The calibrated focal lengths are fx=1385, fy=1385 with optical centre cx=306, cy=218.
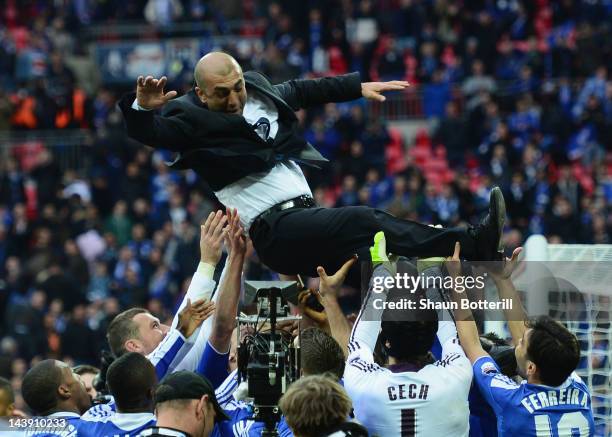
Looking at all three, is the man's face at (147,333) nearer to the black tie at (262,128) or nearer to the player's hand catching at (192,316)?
the player's hand catching at (192,316)

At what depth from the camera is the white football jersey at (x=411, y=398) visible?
5.90 metres

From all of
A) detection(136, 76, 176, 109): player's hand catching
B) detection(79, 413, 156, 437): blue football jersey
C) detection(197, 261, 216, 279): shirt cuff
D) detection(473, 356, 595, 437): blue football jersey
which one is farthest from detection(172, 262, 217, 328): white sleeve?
detection(473, 356, 595, 437): blue football jersey

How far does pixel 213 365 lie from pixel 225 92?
130 cm

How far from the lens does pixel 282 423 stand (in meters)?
6.10

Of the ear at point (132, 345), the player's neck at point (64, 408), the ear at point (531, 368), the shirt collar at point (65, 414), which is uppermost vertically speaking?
the ear at point (132, 345)

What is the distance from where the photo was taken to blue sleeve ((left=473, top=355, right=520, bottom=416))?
6.10 m

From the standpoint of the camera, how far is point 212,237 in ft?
22.6

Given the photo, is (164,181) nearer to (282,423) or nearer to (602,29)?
(602,29)

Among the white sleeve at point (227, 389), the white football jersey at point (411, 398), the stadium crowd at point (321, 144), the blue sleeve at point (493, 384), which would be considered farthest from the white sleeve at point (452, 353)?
the stadium crowd at point (321, 144)

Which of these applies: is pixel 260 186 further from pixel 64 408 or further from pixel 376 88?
pixel 64 408

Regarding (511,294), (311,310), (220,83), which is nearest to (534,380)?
(511,294)

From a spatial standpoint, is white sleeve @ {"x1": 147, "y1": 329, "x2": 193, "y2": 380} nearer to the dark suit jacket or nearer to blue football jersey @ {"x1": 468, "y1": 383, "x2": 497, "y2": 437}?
the dark suit jacket

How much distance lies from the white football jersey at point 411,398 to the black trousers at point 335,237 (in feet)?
2.22

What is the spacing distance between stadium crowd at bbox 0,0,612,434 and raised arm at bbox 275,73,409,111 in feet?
22.3
